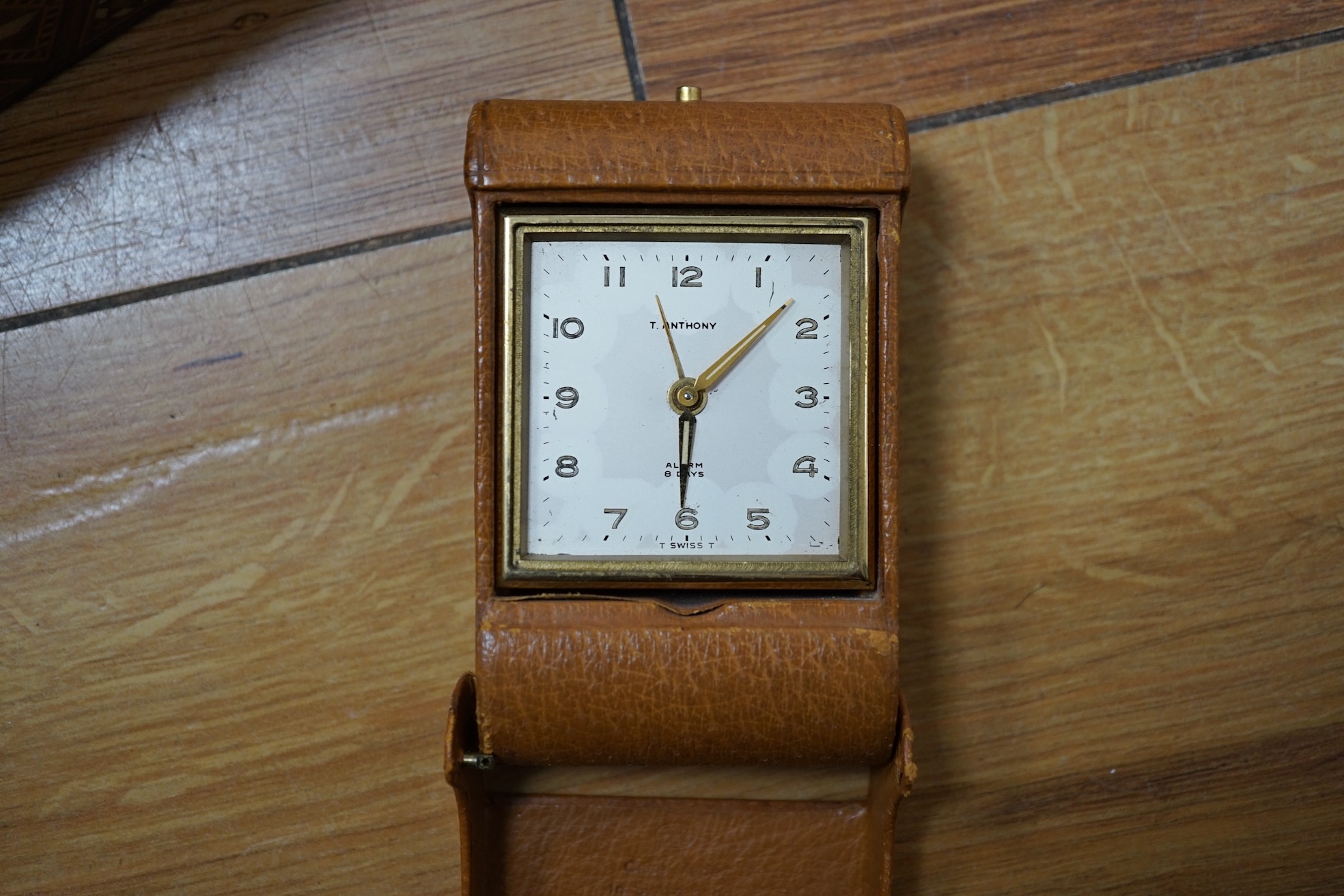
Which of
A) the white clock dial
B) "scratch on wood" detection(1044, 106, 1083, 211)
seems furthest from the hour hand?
"scratch on wood" detection(1044, 106, 1083, 211)

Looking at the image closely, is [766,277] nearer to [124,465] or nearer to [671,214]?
[671,214]

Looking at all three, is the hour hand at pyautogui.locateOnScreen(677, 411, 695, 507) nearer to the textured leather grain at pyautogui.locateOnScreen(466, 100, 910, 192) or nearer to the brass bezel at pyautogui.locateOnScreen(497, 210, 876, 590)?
the brass bezel at pyautogui.locateOnScreen(497, 210, 876, 590)

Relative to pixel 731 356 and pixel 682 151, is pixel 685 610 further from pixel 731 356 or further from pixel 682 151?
pixel 682 151

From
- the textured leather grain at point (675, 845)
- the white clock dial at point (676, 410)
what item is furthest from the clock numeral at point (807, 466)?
the textured leather grain at point (675, 845)

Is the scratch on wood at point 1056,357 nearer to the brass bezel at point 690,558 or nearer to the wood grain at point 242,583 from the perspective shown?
the brass bezel at point 690,558

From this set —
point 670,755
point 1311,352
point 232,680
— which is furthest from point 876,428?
point 232,680

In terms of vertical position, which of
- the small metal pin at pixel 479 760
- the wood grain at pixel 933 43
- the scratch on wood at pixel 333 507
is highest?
the wood grain at pixel 933 43
